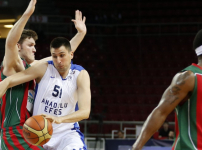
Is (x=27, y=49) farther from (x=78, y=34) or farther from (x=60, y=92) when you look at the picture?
(x=78, y=34)

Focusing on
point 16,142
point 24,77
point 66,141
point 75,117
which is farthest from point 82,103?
point 16,142

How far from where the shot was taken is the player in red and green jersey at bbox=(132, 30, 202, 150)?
272cm

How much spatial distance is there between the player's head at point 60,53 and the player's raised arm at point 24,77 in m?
0.21

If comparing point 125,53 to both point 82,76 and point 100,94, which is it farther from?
point 82,76

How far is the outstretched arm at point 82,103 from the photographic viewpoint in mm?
3971

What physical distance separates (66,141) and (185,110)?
6.17ft

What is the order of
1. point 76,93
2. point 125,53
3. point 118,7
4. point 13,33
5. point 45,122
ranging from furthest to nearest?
point 118,7 → point 125,53 → point 76,93 → point 13,33 → point 45,122

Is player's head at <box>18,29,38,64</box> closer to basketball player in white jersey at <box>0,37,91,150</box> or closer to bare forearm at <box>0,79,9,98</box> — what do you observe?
basketball player in white jersey at <box>0,37,91,150</box>

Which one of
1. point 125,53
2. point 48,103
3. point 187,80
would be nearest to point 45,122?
point 48,103

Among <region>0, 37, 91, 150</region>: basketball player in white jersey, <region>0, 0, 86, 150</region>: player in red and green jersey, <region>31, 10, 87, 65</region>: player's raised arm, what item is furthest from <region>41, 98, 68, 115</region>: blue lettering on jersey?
<region>31, 10, 87, 65</region>: player's raised arm

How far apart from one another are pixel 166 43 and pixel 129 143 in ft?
36.5

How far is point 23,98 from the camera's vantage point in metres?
4.34

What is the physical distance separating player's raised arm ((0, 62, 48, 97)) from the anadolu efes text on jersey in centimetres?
7

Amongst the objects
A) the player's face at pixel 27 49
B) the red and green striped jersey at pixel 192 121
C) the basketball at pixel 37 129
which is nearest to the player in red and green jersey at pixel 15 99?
the player's face at pixel 27 49
